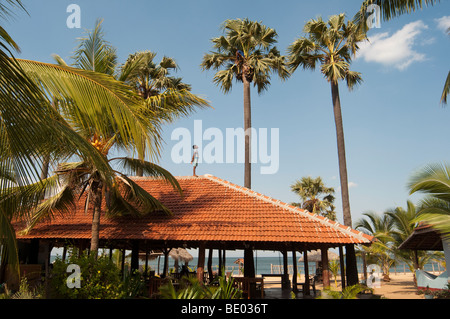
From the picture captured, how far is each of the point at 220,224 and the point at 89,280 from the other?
4.34 metres

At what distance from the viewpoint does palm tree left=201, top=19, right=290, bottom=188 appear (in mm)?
19156

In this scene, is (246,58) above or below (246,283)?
above

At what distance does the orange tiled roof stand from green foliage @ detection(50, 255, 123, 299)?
1988mm

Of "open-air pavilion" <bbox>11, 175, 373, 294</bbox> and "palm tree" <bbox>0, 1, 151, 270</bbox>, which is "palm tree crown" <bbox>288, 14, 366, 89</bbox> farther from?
"palm tree" <bbox>0, 1, 151, 270</bbox>

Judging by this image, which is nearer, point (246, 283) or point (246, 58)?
point (246, 283)

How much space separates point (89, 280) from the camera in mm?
9273

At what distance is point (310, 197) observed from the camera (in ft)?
112

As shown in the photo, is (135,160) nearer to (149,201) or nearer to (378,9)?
(149,201)

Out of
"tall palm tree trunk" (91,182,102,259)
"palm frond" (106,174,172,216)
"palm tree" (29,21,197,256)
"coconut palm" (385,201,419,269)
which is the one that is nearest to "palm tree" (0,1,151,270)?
"palm tree" (29,21,197,256)

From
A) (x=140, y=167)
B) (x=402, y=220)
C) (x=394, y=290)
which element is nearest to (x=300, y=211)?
(x=140, y=167)

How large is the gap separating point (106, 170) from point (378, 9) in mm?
6777

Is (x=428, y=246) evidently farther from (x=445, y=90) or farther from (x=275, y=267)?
(x=275, y=267)
